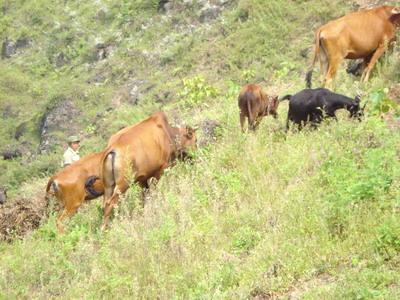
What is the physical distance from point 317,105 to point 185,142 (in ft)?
6.89

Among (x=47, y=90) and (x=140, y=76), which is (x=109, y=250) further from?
(x=47, y=90)

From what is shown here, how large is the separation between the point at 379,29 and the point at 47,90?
2536 cm

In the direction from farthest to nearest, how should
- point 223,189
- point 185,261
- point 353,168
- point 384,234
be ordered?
point 223,189 → point 353,168 → point 185,261 → point 384,234

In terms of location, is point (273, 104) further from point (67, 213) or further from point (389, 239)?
point (389, 239)

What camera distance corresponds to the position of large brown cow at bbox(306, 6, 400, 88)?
39.7 ft

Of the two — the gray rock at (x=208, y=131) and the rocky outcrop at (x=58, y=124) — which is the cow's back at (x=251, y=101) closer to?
the gray rock at (x=208, y=131)

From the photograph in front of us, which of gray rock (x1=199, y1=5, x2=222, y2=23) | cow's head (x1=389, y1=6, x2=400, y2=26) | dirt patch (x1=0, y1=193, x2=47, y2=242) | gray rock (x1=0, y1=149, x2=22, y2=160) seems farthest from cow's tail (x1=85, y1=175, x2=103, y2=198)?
gray rock (x1=199, y1=5, x2=222, y2=23)

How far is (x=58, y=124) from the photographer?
31312 millimetres

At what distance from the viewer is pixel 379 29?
1220 cm

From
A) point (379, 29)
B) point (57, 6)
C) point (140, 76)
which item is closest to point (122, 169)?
point (379, 29)

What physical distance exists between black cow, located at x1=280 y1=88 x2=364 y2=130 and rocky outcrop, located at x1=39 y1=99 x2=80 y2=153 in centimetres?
2067

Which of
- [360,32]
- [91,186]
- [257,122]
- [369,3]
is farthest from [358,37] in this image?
[369,3]

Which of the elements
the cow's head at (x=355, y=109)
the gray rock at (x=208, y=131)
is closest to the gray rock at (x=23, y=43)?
the gray rock at (x=208, y=131)

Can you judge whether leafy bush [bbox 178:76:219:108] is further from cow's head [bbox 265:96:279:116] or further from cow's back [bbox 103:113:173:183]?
cow's back [bbox 103:113:173:183]
